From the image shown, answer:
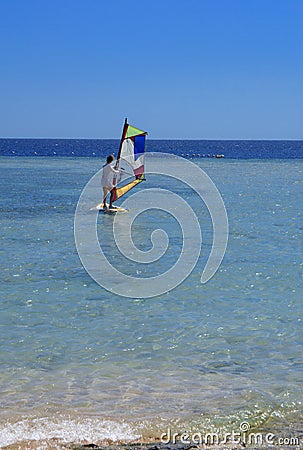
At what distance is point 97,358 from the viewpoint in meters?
7.24

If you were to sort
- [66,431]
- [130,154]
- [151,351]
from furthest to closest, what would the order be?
1. [130,154]
2. [151,351]
3. [66,431]

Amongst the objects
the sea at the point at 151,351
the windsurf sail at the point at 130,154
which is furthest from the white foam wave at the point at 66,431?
the windsurf sail at the point at 130,154

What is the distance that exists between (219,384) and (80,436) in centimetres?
179

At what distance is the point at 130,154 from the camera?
19.6 metres

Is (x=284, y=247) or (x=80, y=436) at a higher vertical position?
(x=284, y=247)

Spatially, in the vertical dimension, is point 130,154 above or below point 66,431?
above

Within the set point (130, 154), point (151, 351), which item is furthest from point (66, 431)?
point (130, 154)

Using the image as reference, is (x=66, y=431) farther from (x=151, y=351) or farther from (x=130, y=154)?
(x=130, y=154)

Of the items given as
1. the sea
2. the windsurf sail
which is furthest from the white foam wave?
the windsurf sail

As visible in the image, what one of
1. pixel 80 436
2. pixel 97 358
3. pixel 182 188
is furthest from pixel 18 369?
pixel 182 188

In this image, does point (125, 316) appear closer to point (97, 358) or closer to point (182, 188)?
point (97, 358)

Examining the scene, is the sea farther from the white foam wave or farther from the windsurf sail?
the windsurf sail

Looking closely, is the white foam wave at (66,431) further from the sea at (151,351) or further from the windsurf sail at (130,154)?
the windsurf sail at (130,154)

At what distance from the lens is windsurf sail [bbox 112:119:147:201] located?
1911 centimetres
